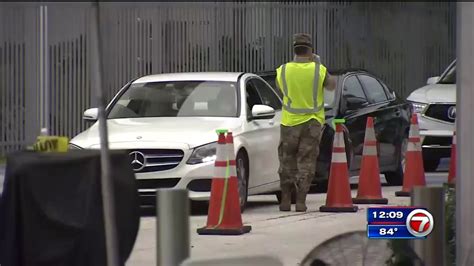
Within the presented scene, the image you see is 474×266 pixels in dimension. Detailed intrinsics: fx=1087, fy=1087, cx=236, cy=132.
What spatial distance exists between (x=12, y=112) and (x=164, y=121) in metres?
9.48

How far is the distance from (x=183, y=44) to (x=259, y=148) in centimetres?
981

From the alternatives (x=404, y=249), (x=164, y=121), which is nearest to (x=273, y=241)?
(x=164, y=121)

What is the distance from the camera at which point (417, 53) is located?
71.6 ft

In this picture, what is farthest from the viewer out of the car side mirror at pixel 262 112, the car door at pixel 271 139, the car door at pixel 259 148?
the car door at pixel 271 139

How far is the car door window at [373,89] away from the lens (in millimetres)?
13219

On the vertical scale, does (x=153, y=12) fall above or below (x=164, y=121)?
above

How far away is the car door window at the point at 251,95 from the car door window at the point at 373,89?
2106 millimetres

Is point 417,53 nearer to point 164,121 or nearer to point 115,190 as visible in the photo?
point 164,121

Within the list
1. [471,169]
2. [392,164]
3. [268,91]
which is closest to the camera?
[471,169]

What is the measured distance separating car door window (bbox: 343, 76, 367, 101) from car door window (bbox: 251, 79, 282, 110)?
1114 mm

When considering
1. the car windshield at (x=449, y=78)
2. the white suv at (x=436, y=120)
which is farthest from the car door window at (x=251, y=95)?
the car windshield at (x=449, y=78)

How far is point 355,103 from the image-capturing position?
1282cm

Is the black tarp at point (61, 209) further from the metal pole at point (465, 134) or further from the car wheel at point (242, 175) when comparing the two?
the car wheel at point (242, 175)

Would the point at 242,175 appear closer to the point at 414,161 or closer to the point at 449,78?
the point at 414,161
